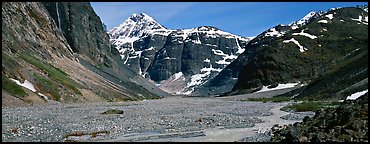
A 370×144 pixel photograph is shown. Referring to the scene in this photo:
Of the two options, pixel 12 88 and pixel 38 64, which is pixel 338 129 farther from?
pixel 38 64

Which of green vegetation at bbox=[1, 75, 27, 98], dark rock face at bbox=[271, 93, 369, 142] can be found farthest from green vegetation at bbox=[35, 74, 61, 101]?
dark rock face at bbox=[271, 93, 369, 142]

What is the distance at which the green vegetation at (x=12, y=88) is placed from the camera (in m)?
83.1

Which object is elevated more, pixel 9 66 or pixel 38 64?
pixel 38 64

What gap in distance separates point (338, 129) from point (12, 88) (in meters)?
74.1

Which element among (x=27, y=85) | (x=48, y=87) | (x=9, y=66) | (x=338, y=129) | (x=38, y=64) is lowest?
(x=338, y=129)

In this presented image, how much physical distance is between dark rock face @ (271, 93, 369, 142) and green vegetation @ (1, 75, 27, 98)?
68980 millimetres

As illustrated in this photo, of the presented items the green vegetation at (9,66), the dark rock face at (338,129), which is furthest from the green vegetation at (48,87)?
the dark rock face at (338,129)

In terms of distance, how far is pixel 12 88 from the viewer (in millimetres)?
84438

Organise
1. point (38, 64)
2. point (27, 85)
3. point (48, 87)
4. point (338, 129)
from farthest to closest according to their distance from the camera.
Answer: point (38, 64) < point (48, 87) < point (27, 85) < point (338, 129)

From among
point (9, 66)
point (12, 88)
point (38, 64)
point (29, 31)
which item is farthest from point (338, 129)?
point (29, 31)

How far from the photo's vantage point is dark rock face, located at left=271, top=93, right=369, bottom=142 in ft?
72.0

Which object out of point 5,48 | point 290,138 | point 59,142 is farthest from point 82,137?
point 5,48

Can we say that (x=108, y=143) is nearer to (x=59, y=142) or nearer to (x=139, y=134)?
(x=59, y=142)

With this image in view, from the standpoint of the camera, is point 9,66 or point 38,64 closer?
point 9,66
